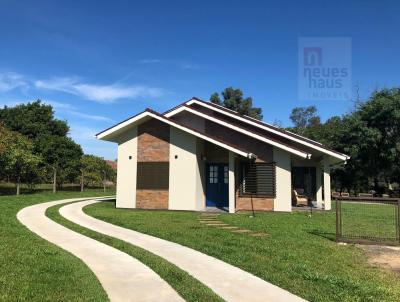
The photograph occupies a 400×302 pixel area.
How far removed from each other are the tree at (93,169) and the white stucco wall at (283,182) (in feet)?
66.3

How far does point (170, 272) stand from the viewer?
267 inches

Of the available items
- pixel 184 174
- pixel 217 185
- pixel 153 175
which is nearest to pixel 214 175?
pixel 217 185

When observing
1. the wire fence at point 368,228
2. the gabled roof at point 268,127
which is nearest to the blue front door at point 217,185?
the gabled roof at point 268,127

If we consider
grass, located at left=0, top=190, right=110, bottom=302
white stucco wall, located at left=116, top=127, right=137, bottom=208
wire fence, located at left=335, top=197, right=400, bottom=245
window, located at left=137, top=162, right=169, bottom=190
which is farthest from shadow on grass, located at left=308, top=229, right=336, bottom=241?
white stucco wall, located at left=116, top=127, right=137, bottom=208

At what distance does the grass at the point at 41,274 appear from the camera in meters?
5.32

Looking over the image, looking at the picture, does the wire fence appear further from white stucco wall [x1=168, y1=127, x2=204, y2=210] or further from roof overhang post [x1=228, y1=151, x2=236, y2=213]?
white stucco wall [x1=168, y1=127, x2=204, y2=210]

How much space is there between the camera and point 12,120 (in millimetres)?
37844

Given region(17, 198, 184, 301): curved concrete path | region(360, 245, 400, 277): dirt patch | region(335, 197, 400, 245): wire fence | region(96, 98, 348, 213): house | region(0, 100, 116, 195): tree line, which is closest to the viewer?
region(17, 198, 184, 301): curved concrete path

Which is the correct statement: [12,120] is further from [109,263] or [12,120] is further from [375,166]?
[109,263]

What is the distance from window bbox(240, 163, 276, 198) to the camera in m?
18.5

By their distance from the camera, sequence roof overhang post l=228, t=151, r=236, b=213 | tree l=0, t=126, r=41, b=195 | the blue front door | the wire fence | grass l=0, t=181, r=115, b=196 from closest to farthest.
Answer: the wire fence, roof overhang post l=228, t=151, r=236, b=213, the blue front door, tree l=0, t=126, r=41, b=195, grass l=0, t=181, r=115, b=196

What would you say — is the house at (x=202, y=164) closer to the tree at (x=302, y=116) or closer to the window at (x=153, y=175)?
the window at (x=153, y=175)

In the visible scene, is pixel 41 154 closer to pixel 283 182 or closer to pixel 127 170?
pixel 127 170

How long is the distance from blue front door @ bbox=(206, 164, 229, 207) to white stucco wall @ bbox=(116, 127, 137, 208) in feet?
11.7
